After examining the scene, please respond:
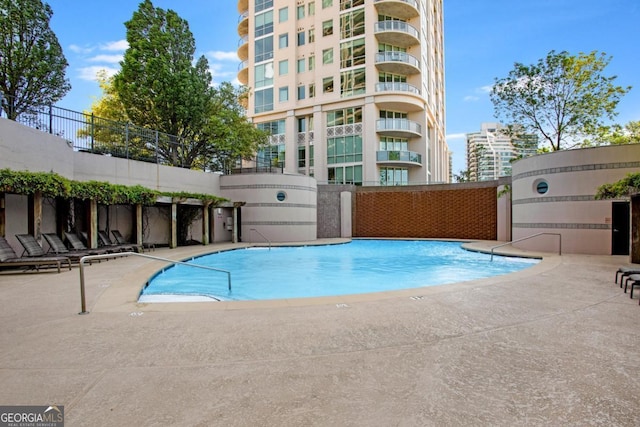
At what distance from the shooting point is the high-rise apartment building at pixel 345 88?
2784 cm

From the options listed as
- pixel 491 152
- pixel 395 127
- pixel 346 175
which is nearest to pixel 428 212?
pixel 346 175

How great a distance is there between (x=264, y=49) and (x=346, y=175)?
49.6 ft

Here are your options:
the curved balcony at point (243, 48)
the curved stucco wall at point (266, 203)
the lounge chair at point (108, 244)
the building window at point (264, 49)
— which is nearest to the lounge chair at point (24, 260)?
the lounge chair at point (108, 244)

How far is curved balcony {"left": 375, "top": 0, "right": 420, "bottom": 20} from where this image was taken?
90.8ft

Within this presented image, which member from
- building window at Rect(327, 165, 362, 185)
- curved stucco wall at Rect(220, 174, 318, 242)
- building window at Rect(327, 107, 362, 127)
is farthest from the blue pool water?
building window at Rect(327, 107, 362, 127)

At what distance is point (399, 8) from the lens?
92.8ft

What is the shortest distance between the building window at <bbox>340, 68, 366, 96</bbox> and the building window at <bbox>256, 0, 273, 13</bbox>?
1106 cm

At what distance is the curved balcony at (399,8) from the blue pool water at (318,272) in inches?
862

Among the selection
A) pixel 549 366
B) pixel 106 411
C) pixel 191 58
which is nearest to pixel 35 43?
pixel 191 58

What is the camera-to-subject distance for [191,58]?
23.6 metres

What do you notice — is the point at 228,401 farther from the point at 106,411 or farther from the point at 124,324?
the point at 124,324

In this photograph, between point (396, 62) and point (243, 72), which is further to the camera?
point (243, 72)

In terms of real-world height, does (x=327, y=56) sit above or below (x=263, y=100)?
above

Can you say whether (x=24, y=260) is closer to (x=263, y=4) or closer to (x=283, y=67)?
(x=283, y=67)
